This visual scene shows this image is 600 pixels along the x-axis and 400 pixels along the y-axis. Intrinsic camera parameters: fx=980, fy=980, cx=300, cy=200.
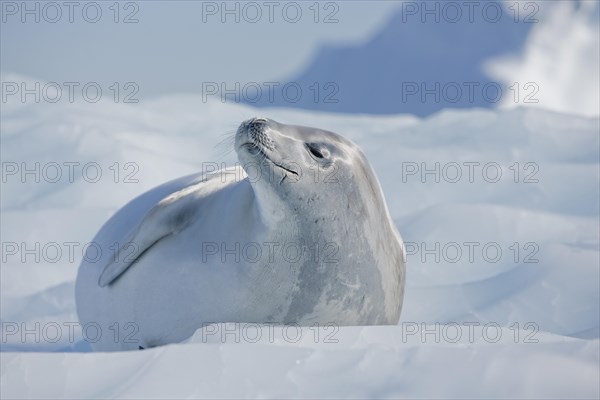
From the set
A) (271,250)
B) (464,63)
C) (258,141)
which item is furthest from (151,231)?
(464,63)

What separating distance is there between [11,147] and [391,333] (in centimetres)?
786

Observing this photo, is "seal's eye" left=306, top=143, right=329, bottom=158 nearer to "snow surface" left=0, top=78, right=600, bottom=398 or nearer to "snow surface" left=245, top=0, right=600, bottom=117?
"snow surface" left=0, top=78, right=600, bottom=398

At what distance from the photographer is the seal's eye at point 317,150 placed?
3998 mm

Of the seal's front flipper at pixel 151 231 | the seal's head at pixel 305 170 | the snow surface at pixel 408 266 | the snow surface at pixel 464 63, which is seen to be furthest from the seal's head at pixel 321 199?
the snow surface at pixel 464 63

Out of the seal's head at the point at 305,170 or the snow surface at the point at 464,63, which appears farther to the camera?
the snow surface at the point at 464,63

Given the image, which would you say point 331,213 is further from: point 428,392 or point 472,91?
point 472,91

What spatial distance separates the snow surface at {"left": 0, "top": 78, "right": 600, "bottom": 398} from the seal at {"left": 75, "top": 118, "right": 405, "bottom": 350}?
12.6 inches

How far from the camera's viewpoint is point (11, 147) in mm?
10656

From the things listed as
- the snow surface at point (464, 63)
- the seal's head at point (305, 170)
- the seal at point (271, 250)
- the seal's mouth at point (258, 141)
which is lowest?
the snow surface at point (464, 63)

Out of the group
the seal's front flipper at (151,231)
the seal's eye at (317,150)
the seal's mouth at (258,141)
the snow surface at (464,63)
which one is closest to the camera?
the seal's mouth at (258,141)

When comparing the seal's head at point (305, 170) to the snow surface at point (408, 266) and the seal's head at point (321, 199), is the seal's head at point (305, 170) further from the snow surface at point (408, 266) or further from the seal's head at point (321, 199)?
the snow surface at point (408, 266)

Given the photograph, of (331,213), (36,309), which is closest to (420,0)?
(36,309)

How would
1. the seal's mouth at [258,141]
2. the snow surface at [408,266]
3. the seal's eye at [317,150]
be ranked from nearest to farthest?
1. the snow surface at [408,266]
2. the seal's mouth at [258,141]
3. the seal's eye at [317,150]

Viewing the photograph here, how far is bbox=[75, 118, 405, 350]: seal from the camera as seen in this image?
3891 millimetres
